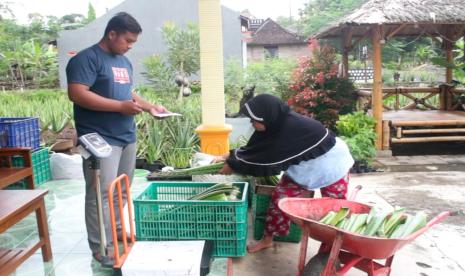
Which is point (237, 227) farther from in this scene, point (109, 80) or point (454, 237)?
point (454, 237)

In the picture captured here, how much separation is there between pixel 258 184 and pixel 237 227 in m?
0.72

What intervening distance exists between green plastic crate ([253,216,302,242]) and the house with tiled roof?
2668cm

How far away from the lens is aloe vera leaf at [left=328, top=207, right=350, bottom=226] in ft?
9.04

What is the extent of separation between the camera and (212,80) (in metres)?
5.93

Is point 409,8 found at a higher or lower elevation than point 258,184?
higher

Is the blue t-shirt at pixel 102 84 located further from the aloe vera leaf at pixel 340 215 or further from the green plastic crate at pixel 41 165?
the green plastic crate at pixel 41 165

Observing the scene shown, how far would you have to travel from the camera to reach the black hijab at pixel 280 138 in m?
3.21

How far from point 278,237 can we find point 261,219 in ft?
0.91

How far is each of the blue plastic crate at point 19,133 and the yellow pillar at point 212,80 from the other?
2042mm

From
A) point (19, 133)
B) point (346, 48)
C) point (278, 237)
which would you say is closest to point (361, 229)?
point (278, 237)

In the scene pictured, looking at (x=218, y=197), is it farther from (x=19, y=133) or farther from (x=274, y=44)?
(x=274, y=44)

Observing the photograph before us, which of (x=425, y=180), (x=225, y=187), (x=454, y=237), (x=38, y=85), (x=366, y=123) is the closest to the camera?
(x=225, y=187)

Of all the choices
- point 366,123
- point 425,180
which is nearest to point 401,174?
point 425,180

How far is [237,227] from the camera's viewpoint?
10.4 ft
